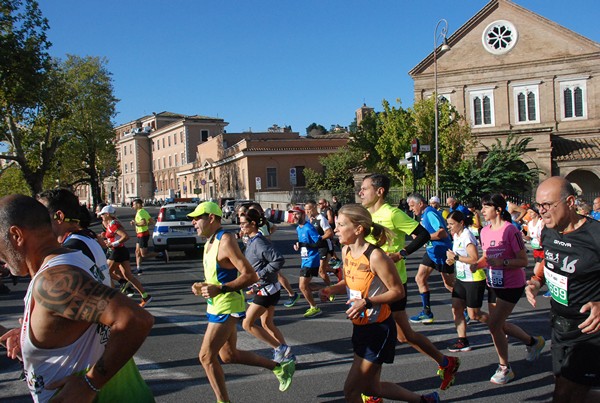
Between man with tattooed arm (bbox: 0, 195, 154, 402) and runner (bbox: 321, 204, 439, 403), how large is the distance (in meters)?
1.98

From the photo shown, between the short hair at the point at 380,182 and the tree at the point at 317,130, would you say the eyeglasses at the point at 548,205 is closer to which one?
the short hair at the point at 380,182

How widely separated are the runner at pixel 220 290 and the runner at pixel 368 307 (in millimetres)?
1011

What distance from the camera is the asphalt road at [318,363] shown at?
5.48 m

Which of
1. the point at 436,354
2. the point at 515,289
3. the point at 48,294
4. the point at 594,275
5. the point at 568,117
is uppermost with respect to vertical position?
the point at 568,117

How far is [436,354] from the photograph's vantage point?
5.21m

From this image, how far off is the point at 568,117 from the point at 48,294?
1745 inches

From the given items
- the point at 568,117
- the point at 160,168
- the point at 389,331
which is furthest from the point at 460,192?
Answer: the point at 160,168

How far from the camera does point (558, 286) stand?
3967mm

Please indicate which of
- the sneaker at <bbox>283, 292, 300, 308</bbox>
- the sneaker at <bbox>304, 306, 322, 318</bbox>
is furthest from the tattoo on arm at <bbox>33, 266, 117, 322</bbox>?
the sneaker at <bbox>283, 292, 300, 308</bbox>

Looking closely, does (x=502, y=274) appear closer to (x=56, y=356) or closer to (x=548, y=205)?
(x=548, y=205)

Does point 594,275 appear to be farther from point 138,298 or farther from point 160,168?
point 160,168

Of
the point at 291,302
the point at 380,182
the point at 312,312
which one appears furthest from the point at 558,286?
the point at 291,302

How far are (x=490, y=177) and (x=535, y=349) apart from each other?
85.9 feet

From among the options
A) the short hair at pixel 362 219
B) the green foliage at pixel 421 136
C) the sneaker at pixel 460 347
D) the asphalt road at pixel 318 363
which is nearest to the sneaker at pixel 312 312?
the asphalt road at pixel 318 363
